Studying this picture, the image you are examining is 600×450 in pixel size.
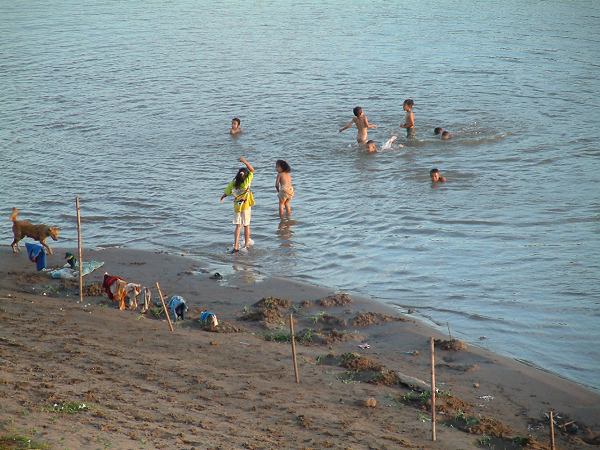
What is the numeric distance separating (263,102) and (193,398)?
18.2 metres

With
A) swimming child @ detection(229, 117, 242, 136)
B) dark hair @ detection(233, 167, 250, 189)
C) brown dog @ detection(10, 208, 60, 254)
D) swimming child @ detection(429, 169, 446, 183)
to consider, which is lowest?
brown dog @ detection(10, 208, 60, 254)

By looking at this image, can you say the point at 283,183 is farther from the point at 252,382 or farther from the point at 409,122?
the point at 252,382

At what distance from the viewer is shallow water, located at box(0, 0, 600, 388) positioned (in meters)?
13.5

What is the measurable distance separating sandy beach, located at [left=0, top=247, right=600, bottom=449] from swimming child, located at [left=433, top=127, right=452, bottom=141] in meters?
9.19

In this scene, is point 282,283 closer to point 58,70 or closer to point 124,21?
point 58,70

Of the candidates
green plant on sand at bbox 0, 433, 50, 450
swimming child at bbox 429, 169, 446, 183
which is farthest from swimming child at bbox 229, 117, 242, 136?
green plant on sand at bbox 0, 433, 50, 450

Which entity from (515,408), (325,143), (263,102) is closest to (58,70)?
(263,102)

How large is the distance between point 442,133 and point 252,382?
42.8ft

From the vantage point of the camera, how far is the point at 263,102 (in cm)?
2611

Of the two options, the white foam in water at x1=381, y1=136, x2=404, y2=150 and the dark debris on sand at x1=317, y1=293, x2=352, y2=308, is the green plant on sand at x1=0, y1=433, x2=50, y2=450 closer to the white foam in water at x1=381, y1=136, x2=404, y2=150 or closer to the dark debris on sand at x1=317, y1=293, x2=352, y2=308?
the dark debris on sand at x1=317, y1=293, x2=352, y2=308

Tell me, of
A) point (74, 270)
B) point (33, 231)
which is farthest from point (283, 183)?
point (33, 231)

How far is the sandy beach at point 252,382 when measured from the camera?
25.4 ft

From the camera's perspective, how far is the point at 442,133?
21.1 meters

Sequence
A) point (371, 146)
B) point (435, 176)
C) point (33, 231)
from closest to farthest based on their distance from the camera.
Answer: point (33, 231) → point (435, 176) → point (371, 146)
